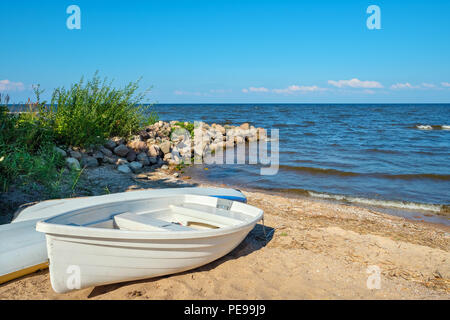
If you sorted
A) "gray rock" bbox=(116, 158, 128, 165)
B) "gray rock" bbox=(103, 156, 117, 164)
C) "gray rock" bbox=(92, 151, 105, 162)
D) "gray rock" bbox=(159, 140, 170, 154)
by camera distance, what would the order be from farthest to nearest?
"gray rock" bbox=(159, 140, 170, 154), "gray rock" bbox=(116, 158, 128, 165), "gray rock" bbox=(103, 156, 117, 164), "gray rock" bbox=(92, 151, 105, 162)

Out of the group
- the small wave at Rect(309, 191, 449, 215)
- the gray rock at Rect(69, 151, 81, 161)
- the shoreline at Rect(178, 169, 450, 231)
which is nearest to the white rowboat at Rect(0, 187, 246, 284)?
the gray rock at Rect(69, 151, 81, 161)

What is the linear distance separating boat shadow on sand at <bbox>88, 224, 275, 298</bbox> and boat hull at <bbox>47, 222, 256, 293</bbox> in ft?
0.65

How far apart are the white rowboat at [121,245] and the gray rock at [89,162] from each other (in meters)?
3.64

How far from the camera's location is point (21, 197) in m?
5.16

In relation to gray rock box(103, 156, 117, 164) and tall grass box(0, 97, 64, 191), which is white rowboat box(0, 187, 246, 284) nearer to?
tall grass box(0, 97, 64, 191)

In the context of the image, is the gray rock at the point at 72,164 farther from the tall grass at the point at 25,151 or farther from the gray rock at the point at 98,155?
the gray rock at the point at 98,155

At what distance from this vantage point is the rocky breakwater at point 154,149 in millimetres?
7418

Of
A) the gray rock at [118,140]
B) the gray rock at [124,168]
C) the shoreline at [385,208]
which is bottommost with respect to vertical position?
the shoreline at [385,208]

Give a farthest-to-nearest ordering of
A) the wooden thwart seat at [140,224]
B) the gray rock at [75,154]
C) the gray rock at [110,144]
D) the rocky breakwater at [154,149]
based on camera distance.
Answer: the gray rock at [110,144], the rocky breakwater at [154,149], the gray rock at [75,154], the wooden thwart seat at [140,224]

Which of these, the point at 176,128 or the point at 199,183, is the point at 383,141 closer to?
the point at 176,128

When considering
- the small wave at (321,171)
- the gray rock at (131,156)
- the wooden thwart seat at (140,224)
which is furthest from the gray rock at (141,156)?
the wooden thwart seat at (140,224)

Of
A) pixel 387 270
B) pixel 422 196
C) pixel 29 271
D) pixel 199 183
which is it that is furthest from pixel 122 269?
pixel 422 196

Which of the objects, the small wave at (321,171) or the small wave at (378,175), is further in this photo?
the small wave at (321,171)

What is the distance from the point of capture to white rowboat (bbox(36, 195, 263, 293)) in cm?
271
